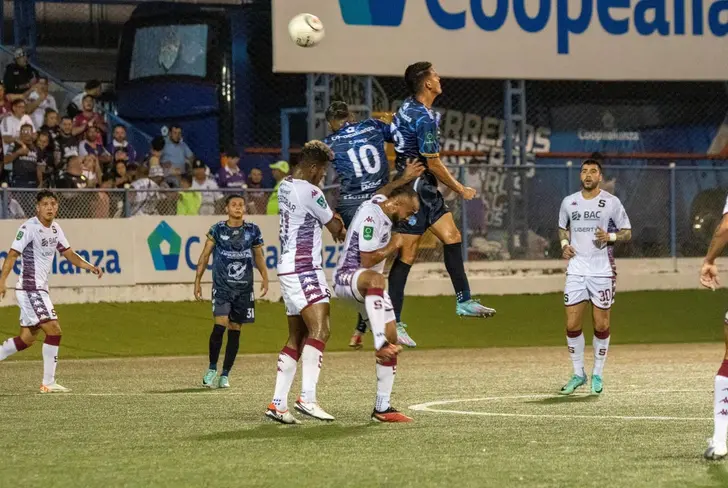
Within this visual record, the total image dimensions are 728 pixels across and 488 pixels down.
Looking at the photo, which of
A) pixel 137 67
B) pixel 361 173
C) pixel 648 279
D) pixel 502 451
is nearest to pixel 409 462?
pixel 502 451

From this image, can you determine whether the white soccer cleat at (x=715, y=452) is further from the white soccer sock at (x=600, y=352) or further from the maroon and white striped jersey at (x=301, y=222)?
the white soccer sock at (x=600, y=352)

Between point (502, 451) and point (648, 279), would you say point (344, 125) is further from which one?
point (648, 279)

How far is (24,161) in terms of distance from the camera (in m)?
23.0

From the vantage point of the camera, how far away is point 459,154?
2675 centimetres

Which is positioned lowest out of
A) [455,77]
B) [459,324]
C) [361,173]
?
[459,324]

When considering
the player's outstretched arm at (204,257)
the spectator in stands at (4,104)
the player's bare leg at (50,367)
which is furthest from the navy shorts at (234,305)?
the spectator in stands at (4,104)

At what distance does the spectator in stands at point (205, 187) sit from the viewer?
2348cm

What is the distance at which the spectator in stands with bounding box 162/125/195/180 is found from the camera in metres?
25.6

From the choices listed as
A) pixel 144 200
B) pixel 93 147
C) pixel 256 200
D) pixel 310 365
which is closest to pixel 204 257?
pixel 310 365

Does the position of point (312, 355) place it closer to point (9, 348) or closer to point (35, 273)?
point (35, 273)

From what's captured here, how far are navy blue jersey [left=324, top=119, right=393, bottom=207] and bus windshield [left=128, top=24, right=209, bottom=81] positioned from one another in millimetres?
14927

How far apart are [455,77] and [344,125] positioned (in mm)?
13578

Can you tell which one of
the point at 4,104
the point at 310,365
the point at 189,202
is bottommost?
the point at 310,365

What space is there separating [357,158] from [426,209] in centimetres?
81
